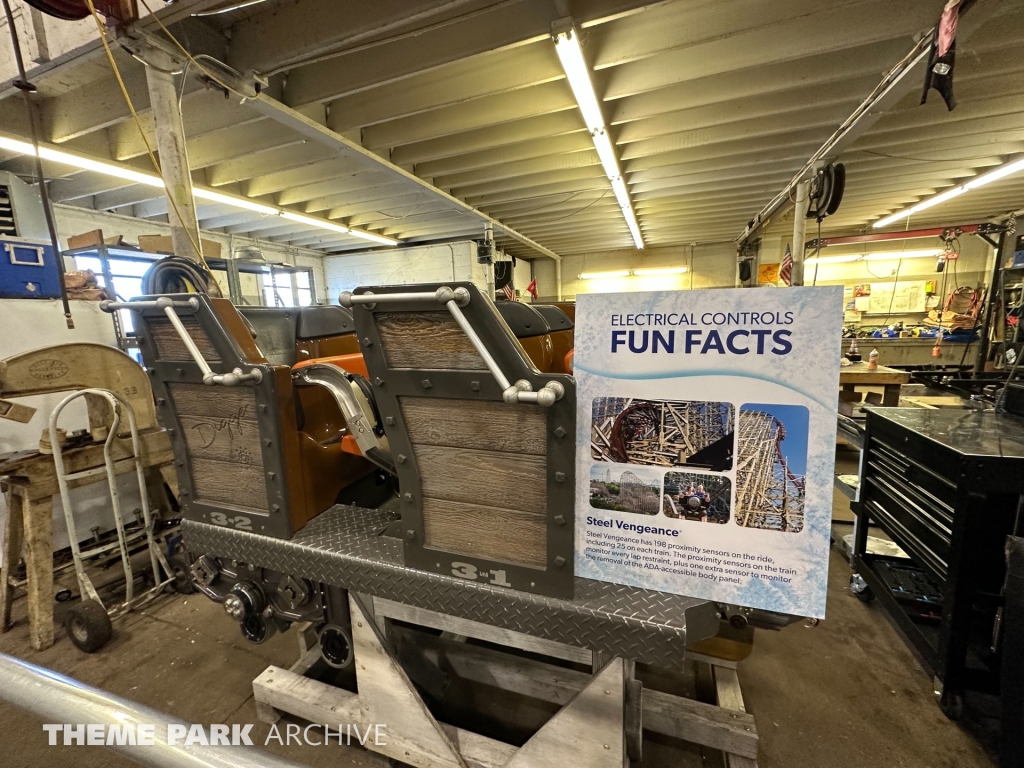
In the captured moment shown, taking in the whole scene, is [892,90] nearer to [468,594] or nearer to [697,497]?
[697,497]

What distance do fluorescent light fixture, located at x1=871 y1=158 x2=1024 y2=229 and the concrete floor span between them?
6.65 m

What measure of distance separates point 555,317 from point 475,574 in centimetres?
144

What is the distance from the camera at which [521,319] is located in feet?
5.72

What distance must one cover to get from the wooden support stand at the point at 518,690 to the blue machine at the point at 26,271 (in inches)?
126

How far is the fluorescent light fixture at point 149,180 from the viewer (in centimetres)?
385

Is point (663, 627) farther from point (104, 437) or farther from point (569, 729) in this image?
point (104, 437)

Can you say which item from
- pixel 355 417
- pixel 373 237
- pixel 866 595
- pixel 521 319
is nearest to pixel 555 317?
pixel 521 319

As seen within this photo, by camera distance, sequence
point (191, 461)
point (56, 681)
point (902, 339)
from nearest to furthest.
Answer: point (56, 681)
point (191, 461)
point (902, 339)

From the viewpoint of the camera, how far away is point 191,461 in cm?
150

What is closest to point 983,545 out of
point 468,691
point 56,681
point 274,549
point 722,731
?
point 722,731

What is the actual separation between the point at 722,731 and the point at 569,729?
608 millimetres

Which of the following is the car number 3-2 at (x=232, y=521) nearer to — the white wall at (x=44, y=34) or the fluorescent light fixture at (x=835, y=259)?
the white wall at (x=44, y=34)

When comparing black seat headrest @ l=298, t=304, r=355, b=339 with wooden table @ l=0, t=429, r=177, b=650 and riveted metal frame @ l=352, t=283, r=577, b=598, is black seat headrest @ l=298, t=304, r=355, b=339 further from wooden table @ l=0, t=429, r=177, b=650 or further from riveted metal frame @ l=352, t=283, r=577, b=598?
wooden table @ l=0, t=429, r=177, b=650

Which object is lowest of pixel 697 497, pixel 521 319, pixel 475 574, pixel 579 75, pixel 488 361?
pixel 475 574
